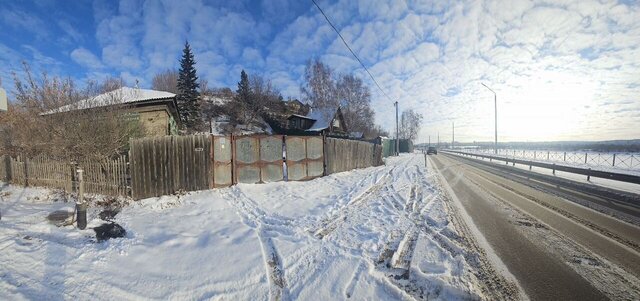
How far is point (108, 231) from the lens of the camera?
5.16 metres

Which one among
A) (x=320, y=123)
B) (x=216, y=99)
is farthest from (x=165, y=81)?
(x=320, y=123)

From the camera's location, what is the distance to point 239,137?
970cm

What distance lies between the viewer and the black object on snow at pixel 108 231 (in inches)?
192

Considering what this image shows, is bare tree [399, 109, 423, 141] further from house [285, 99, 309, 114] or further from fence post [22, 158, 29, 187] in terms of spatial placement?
fence post [22, 158, 29, 187]

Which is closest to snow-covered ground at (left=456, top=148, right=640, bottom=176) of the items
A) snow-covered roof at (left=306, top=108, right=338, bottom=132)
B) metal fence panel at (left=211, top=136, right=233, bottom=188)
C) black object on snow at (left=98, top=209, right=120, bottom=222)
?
metal fence panel at (left=211, top=136, right=233, bottom=188)

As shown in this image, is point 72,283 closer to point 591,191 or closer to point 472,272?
point 472,272

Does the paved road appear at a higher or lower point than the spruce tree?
lower

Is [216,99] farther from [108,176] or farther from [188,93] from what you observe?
[108,176]

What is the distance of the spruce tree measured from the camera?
39219 millimetres

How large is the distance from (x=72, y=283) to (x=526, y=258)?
6642 mm

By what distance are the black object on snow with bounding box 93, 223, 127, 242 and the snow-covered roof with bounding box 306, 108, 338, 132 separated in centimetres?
3471

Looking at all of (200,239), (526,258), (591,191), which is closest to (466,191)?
(591,191)

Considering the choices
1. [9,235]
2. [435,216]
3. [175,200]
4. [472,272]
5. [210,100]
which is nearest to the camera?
[472,272]

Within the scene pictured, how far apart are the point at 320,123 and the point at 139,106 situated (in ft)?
93.2
